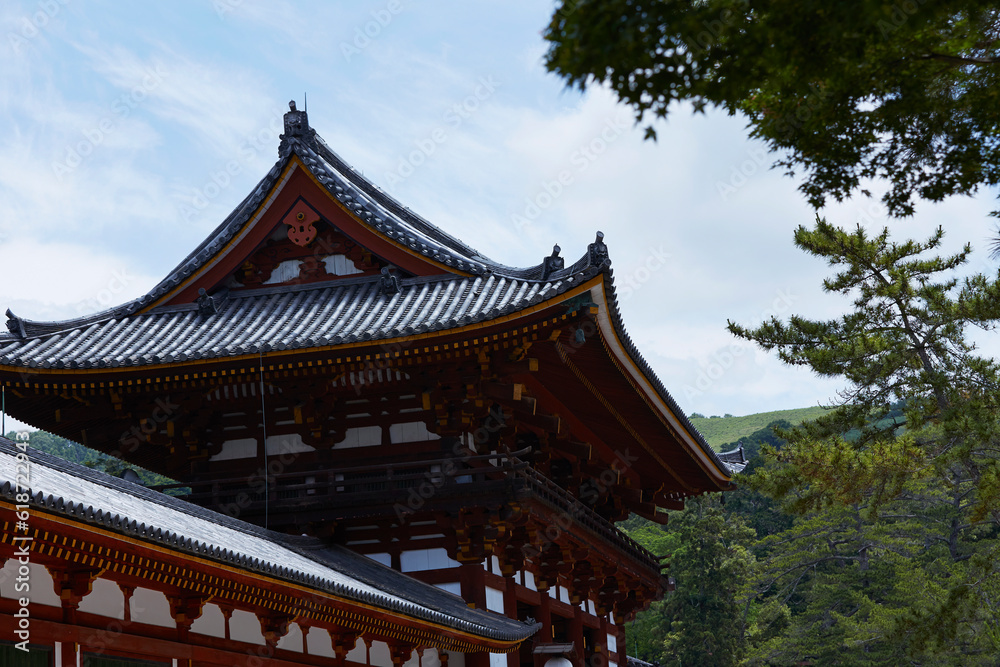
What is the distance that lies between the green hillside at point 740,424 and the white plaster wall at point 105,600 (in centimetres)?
11906

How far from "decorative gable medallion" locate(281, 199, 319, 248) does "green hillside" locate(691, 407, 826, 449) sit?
367 feet

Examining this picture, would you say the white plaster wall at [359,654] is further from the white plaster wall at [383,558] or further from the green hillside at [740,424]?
the green hillside at [740,424]

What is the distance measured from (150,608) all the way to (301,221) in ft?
27.8

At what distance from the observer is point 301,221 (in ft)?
53.4

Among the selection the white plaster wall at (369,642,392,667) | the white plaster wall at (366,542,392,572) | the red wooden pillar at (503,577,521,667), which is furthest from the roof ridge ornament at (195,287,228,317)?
the white plaster wall at (369,642,392,667)

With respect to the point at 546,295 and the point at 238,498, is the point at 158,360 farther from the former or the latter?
the point at 546,295

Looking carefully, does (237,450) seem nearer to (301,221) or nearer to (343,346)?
(343,346)

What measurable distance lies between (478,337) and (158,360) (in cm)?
429

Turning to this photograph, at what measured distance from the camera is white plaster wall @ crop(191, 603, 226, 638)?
9.41 m

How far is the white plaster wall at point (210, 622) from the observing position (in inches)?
371

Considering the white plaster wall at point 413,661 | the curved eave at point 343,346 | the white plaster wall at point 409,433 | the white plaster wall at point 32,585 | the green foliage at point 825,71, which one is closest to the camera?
the green foliage at point 825,71

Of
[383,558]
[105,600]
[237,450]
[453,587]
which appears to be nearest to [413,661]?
[453,587]

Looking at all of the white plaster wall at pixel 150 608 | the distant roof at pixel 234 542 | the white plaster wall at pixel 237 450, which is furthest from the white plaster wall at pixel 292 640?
the white plaster wall at pixel 237 450

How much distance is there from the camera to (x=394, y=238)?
16031 millimetres
